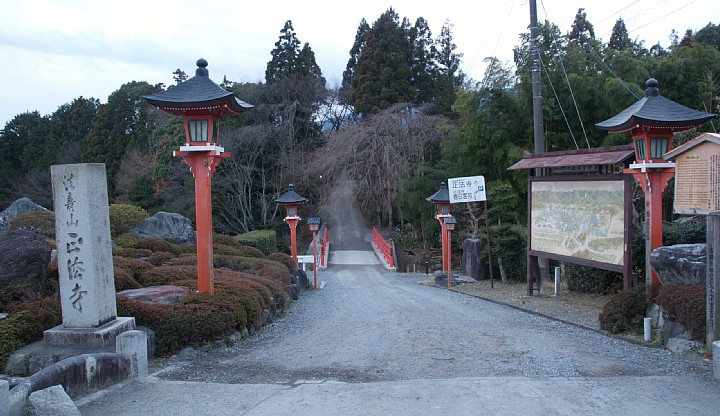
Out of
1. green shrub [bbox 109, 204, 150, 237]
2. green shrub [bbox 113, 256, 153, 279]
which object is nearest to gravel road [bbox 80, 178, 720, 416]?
green shrub [bbox 113, 256, 153, 279]

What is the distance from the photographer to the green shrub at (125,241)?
14.4 meters

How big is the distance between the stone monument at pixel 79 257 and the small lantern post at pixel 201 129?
2.63m

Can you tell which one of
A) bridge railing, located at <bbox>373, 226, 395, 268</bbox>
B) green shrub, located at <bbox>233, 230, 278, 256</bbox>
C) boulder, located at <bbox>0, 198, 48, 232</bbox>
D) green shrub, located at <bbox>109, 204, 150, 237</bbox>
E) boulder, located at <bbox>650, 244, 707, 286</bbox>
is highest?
boulder, located at <bbox>0, 198, 48, 232</bbox>

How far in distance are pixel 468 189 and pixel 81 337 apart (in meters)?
12.7

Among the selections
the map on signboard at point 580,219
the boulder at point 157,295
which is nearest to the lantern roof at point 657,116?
the map on signboard at point 580,219

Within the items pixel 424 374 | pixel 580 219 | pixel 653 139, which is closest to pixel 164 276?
pixel 424 374

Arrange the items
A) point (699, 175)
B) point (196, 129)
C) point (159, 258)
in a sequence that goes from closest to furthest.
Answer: point (699, 175)
point (196, 129)
point (159, 258)

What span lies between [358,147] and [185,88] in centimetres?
2025

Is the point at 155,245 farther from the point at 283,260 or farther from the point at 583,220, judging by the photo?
the point at 583,220

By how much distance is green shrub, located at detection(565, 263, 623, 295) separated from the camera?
1269 cm

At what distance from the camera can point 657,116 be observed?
8648mm

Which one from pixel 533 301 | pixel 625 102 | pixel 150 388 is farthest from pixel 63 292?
pixel 625 102

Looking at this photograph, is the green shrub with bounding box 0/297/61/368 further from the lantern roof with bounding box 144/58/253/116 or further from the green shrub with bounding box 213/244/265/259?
the green shrub with bounding box 213/244/265/259

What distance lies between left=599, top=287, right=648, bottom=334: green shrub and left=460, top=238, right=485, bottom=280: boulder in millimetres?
11040
